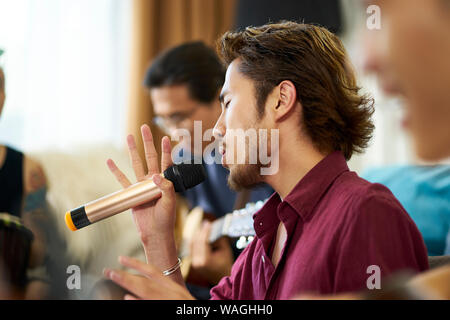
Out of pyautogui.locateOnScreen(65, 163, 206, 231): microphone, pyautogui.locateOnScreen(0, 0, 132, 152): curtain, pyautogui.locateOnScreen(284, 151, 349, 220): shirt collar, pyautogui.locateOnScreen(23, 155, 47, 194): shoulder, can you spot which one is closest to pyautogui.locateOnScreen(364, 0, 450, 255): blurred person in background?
pyautogui.locateOnScreen(284, 151, 349, 220): shirt collar

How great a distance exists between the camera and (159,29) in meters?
2.58

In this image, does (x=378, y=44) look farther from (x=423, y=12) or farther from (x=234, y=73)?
(x=234, y=73)

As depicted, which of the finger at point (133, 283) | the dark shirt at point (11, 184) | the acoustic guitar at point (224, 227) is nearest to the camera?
the finger at point (133, 283)

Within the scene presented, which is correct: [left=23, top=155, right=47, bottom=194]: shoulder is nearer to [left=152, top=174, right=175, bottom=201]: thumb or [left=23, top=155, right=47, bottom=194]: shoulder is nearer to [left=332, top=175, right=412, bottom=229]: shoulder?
[left=152, top=174, right=175, bottom=201]: thumb

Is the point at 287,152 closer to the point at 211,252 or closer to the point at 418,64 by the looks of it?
the point at 418,64

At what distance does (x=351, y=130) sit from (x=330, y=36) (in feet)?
0.61

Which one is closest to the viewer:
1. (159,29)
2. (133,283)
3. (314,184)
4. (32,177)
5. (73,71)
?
(133,283)

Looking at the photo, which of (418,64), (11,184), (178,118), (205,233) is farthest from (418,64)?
(178,118)

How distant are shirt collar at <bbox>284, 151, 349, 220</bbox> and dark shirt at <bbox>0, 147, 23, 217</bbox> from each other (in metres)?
0.58

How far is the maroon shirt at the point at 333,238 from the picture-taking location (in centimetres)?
67

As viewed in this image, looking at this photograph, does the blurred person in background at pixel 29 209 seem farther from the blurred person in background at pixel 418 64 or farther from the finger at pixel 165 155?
the blurred person in background at pixel 418 64

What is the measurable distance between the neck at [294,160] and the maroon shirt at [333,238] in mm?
34

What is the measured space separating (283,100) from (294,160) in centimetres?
11

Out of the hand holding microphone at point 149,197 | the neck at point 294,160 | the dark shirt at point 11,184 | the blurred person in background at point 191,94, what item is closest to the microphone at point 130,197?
the hand holding microphone at point 149,197
